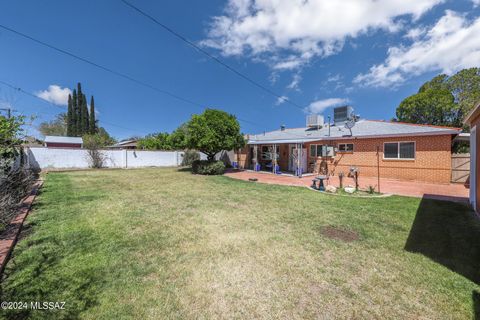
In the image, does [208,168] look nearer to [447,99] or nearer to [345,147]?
[345,147]

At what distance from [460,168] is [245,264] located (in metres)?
14.5

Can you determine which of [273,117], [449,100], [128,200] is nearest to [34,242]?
[128,200]

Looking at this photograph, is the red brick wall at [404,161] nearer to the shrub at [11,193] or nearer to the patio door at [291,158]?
the patio door at [291,158]

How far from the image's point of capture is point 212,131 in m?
14.1

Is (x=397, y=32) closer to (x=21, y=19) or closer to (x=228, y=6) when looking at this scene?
(x=228, y=6)

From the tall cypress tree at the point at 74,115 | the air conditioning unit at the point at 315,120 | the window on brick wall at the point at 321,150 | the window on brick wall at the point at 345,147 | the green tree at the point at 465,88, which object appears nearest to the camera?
the window on brick wall at the point at 345,147

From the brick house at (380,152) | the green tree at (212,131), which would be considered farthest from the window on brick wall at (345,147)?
the green tree at (212,131)

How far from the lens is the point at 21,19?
812cm

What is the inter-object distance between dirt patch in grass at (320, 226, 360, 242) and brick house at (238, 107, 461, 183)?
9.49 m

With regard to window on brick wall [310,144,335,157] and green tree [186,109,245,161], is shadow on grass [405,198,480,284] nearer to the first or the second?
window on brick wall [310,144,335,157]

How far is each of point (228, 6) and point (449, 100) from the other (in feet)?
88.3

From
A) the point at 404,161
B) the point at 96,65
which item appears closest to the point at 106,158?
the point at 96,65

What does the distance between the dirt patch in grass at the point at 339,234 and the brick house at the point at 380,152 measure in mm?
9486

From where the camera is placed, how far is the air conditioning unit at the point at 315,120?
1928cm
